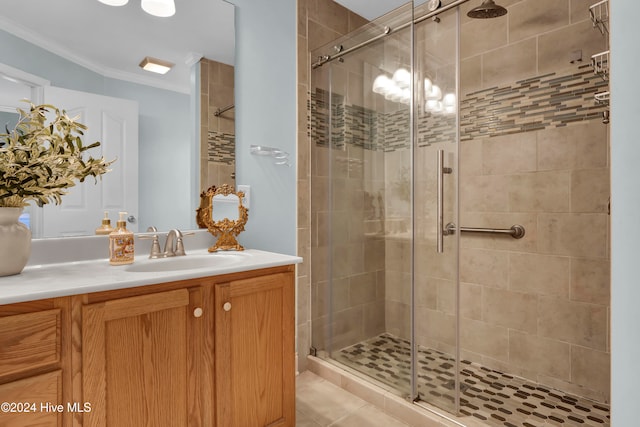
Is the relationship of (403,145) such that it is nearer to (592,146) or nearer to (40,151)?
(592,146)

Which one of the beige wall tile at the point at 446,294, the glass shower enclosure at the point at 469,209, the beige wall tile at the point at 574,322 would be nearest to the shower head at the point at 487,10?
the glass shower enclosure at the point at 469,209

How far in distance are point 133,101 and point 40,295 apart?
102cm

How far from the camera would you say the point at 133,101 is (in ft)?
5.53

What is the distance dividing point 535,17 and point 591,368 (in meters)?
2.04

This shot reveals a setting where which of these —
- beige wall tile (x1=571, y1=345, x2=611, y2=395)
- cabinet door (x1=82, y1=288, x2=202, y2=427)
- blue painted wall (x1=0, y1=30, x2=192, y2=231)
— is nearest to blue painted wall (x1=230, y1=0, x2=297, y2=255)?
blue painted wall (x1=0, y1=30, x2=192, y2=231)

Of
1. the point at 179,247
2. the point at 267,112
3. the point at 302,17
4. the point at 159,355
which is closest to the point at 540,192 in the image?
the point at 267,112

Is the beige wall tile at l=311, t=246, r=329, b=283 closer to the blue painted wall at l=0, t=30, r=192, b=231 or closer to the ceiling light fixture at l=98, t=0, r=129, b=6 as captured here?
the blue painted wall at l=0, t=30, r=192, b=231

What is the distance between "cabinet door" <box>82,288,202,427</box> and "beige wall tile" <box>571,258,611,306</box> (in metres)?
2.00

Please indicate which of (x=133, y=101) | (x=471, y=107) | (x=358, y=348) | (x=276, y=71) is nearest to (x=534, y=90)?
(x=471, y=107)

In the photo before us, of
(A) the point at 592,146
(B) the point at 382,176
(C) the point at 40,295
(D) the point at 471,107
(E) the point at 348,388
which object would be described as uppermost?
(D) the point at 471,107

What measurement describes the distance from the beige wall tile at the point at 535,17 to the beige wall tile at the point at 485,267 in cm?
137

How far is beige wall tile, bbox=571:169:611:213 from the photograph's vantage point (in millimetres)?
1888

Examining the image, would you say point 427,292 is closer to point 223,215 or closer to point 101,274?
point 223,215

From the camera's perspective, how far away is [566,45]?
201 cm
